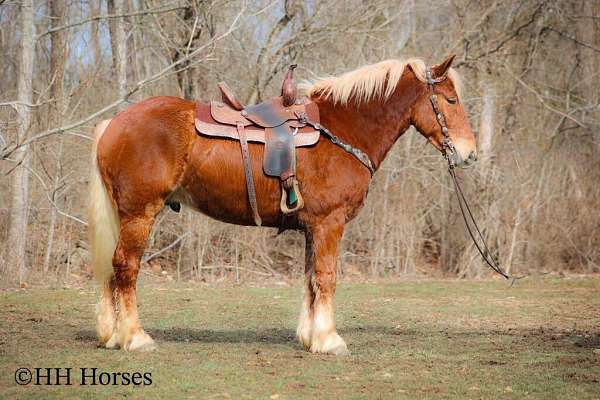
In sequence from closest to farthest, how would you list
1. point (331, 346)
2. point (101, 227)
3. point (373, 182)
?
point (331, 346)
point (101, 227)
point (373, 182)

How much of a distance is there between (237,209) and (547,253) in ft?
32.2

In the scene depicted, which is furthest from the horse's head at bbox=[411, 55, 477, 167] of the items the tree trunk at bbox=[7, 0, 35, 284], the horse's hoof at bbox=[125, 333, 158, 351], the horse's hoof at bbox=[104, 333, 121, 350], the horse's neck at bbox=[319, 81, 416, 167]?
the tree trunk at bbox=[7, 0, 35, 284]

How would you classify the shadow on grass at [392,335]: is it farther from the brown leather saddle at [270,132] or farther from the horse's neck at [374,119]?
the horse's neck at [374,119]

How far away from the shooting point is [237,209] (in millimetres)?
6262

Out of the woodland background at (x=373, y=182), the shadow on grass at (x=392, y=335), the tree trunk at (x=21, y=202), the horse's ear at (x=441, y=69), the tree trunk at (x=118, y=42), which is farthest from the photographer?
the woodland background at (x=373, y=182)

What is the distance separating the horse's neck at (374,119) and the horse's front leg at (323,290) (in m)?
0.70

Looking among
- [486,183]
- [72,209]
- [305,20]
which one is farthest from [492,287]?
[72,209]

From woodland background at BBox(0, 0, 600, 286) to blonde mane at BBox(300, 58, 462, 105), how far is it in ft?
19.2

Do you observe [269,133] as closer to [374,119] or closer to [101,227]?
[374,119]

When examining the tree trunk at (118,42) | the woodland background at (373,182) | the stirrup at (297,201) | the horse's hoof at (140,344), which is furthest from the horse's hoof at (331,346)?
the woodland background at (373,182)

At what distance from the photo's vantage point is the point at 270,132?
619 cm

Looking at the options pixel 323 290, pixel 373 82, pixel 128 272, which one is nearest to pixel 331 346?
pixel 323 290

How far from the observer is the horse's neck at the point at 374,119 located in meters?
6.43

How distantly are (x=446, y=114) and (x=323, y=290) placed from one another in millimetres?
1859
